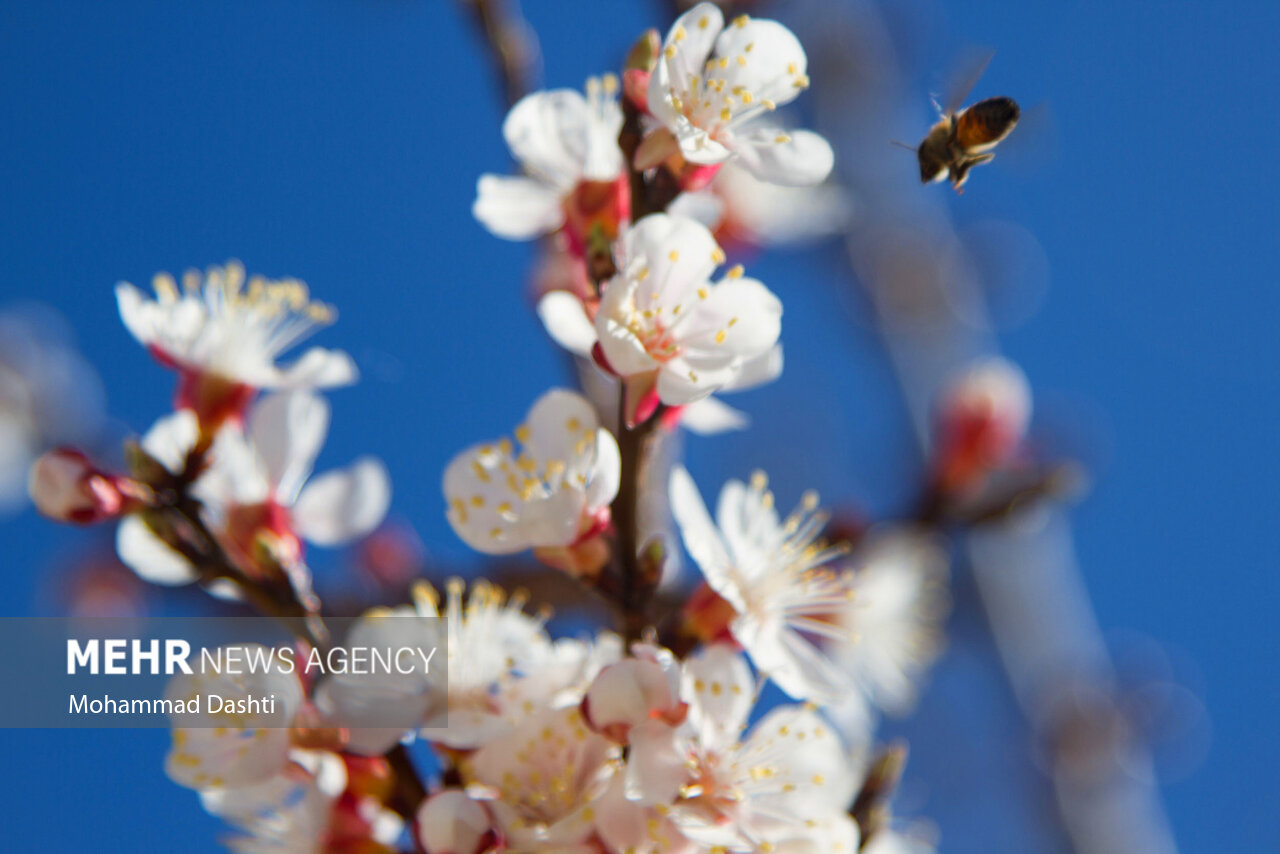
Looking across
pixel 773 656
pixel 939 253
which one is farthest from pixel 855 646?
pixel 939 253

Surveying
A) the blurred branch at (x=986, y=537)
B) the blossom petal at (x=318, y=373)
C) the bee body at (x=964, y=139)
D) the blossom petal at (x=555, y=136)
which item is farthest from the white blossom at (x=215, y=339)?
the blurred branch at (x=986, y=537)

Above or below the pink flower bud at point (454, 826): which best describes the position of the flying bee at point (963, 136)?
above

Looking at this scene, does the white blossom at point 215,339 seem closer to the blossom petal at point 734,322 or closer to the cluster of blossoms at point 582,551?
the cluster of blossoms at point 582,551

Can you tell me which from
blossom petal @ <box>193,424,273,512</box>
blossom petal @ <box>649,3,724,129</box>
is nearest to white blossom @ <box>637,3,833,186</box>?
blossom petal @ <box>649,3,724,129</box>

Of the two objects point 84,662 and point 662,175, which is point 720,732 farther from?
point 84,662

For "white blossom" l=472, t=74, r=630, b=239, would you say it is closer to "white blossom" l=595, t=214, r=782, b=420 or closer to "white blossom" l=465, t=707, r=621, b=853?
Answer: "white blossom" l=595, t=214, r=782, b=420

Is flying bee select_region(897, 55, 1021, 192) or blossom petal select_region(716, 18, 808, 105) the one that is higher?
blossom petal select_region(716, 18, 808, 105)
